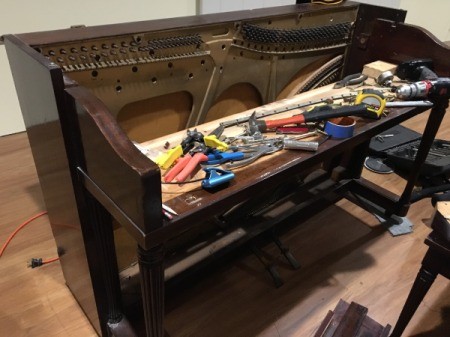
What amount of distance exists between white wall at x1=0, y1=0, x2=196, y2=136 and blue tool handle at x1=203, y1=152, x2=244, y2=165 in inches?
73.8

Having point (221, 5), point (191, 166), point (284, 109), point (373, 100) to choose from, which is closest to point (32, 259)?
point (191, 166)

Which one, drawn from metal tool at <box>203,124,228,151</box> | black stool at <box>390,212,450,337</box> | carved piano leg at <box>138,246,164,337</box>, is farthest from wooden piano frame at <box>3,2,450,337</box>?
black stool at <box>390,212,450,337</box>

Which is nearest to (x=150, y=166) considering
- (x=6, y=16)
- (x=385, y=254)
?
(x=385, y=254)

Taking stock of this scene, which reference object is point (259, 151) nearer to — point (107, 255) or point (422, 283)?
point (107, 255)

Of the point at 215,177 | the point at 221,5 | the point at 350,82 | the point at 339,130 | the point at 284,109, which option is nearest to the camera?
the point at 215,177

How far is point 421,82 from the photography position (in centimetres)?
153

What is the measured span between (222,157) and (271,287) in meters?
0.90

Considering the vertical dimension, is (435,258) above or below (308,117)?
below

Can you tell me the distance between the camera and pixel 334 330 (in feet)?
5.05

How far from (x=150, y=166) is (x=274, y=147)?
472 mm

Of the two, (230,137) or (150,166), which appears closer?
(150,166)

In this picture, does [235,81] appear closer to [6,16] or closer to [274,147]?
[274,147]

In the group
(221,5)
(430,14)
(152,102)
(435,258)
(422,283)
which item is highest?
(221,5)

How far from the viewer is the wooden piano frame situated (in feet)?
2.96
